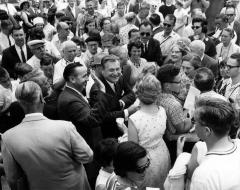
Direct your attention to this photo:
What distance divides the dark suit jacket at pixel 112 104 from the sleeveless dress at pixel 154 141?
53 cm

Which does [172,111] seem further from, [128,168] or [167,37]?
[167,37]

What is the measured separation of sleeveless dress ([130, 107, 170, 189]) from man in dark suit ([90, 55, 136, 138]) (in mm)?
529

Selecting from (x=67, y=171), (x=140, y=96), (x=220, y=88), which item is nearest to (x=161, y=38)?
(x=220, y=88)

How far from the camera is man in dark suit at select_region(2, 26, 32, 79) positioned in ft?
16.1

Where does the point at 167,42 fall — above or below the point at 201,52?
below

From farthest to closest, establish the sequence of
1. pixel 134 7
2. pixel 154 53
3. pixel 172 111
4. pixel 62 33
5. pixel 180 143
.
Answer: pixel 134 7
pixel 62 33
pixel 154 53
pixel 172 111
pixel 180 143

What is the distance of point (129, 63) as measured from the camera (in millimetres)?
4438

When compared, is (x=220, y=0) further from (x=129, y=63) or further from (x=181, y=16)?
(x=129, y=63)

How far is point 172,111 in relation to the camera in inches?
109

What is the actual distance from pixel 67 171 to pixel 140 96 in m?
0.81

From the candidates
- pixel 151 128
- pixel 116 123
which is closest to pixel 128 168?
→ pixel 151 128

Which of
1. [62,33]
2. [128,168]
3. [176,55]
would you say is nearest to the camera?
[128,168]

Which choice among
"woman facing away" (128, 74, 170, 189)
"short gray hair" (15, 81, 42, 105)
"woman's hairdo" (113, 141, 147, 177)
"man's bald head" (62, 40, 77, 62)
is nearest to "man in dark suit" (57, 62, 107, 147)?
"woman facing away" (128, 74, 170, 189)

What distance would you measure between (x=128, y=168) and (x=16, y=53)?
11.9 ft
